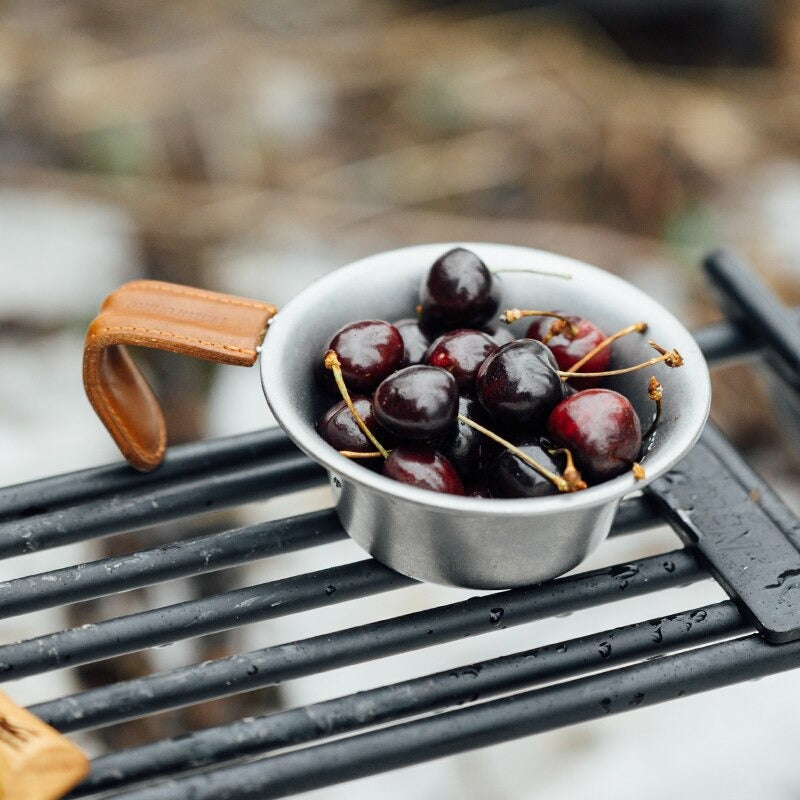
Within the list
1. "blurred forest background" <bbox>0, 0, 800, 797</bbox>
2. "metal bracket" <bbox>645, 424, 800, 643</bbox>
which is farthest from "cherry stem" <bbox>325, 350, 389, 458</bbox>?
"blurred forest background" <bbox>0, 0, 800, 797</bbox>

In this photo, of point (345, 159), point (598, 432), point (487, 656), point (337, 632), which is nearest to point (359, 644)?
point (337, 632)

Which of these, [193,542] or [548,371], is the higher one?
[548,371]

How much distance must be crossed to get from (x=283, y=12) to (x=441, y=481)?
2.16 m

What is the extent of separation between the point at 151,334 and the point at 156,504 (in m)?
0.16

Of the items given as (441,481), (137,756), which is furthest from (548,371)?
(137,756)

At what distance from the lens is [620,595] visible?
73cm

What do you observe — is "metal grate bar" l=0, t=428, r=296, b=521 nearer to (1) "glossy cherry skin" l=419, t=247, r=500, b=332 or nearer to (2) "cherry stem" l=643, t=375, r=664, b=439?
(1) "glossy cherry skin" l=419, t=247, r=500, b=332

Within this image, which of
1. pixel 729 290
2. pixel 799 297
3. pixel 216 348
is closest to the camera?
pixel 216 348

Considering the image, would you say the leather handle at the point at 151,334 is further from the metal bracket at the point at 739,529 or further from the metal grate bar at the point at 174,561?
the metal bracket at the point at 739,529

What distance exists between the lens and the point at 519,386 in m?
0.68

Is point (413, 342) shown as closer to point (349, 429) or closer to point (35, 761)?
point (349, 429)

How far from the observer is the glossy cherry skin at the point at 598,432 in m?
0.67

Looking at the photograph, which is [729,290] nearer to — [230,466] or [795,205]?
[230,466]

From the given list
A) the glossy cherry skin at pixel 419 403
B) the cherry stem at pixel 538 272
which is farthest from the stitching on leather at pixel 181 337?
the cherry stem at pixel 538 272
